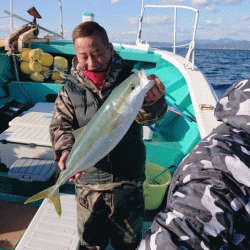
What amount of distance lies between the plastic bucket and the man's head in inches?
75.6

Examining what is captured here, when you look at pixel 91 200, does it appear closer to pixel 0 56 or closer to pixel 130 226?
pixel 130 226

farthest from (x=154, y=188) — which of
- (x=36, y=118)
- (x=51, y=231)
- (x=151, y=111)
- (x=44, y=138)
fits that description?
(x=36, y=118)

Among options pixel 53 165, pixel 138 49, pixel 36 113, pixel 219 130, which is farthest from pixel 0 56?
pixel 219 130

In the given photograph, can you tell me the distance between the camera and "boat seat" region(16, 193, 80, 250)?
7.40 ft

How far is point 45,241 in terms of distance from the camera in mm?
2293

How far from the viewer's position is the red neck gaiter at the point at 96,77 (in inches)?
79.5

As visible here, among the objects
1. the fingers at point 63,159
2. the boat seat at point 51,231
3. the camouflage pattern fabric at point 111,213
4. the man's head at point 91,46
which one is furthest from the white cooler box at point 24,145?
the man's head at point 91,46

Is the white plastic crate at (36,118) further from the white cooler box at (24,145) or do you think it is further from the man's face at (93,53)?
the man's face at (93,53)

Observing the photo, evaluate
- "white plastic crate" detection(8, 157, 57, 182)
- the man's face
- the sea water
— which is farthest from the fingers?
the sea water

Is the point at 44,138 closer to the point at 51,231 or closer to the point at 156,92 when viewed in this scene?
the point at 51,231

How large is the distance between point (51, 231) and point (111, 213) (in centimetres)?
78

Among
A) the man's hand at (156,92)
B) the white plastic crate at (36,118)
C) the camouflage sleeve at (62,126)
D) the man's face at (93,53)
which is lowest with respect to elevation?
the white plastic crate at (36,118)

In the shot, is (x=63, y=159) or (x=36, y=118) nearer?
(x=63, y=159)

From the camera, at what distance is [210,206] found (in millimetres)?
938
